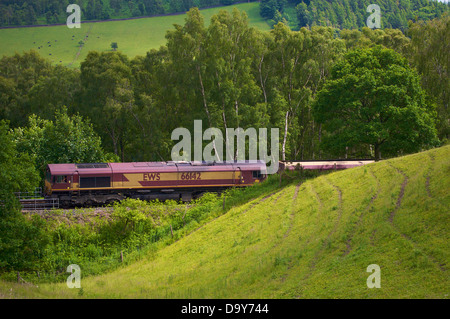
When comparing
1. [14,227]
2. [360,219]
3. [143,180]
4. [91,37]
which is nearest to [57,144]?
[143,180]

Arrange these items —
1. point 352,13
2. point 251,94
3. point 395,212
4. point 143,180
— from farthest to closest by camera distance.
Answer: point 352,13 < point 251,94 < point 143,180 < point 395,212

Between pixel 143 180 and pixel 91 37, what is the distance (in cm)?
10079

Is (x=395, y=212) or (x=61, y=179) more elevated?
(x=61, y=179)

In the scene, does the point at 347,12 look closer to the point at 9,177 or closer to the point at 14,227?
the point at 9,177

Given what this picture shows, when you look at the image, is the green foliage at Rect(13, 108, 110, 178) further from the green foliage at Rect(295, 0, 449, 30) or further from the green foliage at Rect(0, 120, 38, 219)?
the green foliage at Rect(295, 0, 449, 30)

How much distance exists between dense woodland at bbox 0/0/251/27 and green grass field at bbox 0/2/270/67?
6.00 m

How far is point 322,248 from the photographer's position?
93.4 feet

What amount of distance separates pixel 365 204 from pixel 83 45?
385 ft

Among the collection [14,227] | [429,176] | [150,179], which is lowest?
[14,227]

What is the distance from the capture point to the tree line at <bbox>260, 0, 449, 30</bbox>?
14400 centimetres

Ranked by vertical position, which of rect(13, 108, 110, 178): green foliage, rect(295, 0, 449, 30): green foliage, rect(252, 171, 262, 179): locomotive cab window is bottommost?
rect(252, 171, 262, 179): locomotive cab window

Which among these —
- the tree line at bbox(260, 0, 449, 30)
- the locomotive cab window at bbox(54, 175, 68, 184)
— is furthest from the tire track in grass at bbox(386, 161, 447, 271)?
the tree line at bbox(260, 0, 449, 30)

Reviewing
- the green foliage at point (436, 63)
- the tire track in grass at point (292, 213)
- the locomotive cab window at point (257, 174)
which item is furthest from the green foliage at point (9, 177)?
the green foliage at point (436, 63)

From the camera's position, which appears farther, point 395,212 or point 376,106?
point 376,106
